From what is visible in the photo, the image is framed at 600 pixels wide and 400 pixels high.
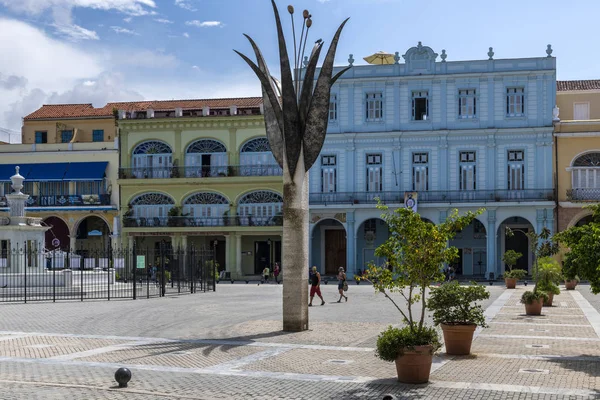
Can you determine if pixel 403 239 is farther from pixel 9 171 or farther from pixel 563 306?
pixel 9 171

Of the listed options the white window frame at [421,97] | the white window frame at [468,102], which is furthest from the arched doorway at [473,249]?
the white window frame at [421,97]

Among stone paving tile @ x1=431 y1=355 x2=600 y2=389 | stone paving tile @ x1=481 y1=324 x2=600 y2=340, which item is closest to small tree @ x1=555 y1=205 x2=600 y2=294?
stone paving tile @ x1=431 y1=355 x2=600 y2=389

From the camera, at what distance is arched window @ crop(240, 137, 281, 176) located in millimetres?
51438

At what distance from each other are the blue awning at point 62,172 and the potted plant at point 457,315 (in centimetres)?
4210

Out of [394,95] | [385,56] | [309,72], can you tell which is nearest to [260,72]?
[309,72]

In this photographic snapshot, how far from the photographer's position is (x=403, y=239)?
12820mm

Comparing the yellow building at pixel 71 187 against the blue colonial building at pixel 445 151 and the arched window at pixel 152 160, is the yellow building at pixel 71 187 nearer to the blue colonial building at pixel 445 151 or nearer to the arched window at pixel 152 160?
the arched window at pixel 152 160

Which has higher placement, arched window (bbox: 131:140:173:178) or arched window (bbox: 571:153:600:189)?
arched window (bbox: 131:140:173:178)

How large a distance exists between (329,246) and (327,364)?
3753 cm

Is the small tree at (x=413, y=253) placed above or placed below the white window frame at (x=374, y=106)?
below

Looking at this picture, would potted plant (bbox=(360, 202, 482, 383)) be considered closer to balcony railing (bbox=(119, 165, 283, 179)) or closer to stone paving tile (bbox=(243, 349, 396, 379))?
stone paving tile (bbox=(243, 349, 396, 379))

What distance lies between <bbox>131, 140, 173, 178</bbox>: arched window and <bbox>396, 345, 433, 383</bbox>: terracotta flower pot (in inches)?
1679

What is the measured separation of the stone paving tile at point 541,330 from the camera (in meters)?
18.3

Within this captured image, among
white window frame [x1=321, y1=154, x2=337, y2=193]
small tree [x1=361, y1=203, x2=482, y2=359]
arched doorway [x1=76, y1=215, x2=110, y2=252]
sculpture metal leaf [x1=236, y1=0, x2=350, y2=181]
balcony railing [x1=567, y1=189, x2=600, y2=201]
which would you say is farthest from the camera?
arched doorway [x1=76, y1=215, x2=110, y2=252]
